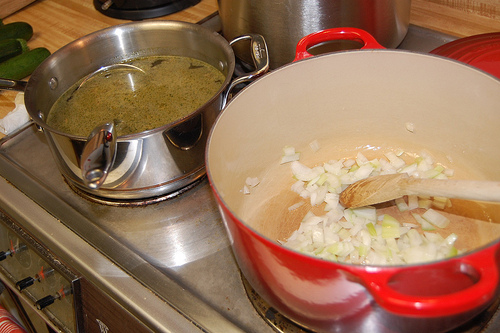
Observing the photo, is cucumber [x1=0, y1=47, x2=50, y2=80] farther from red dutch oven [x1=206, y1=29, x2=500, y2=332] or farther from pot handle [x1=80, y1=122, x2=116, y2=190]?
red dutch oven [x1=206, y1=29, x2=500, y2=332]

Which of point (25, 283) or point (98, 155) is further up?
point (98, 155)

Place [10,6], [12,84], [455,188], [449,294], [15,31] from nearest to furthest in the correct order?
[449,294] < [455,188] < [12,84] < [15,31] < [10,6]

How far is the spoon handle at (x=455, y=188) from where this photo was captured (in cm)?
59

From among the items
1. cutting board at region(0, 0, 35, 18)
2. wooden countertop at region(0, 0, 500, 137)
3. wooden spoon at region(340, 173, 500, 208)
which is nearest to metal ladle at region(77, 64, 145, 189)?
Result: wooden spoon at region(340, 173, 500, 208)

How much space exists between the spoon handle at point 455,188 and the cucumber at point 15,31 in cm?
110

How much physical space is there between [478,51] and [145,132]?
2.06 ft

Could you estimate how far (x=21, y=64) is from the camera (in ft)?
4.02

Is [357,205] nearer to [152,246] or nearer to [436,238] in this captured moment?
[436,238]

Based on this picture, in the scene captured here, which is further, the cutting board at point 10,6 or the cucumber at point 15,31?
the cutting board at point 10,6

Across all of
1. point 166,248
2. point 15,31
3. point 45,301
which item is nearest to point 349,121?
point 166,248

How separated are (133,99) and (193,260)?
37 cm

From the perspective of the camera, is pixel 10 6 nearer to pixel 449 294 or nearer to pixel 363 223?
pixel 363 223

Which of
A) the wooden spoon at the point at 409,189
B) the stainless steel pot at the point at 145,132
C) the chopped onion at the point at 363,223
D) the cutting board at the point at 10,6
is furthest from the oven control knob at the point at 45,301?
the cutting board at the point at 10,6

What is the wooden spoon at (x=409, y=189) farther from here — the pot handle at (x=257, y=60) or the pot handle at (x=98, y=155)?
the pot handle at (x=98, y=155)
